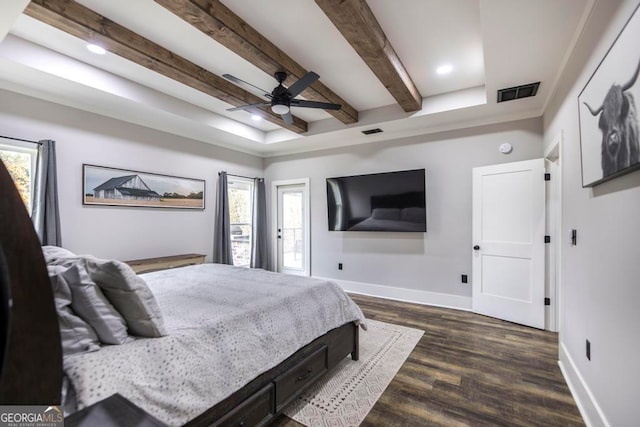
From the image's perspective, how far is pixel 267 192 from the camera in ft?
19.4

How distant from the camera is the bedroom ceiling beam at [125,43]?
2.09m

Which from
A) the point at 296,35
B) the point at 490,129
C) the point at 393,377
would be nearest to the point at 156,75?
the point at 296,35

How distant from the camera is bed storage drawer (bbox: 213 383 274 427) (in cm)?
148

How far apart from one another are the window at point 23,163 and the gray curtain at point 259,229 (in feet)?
10.2

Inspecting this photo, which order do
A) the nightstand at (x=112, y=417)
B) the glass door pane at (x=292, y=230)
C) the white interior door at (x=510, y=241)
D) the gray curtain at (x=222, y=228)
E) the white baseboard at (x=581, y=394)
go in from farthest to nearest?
1. the glass door pane at (x=292, y=230)
2. the gray curtain at (x=222, y=228)
3. the white interior door at (x=510, y=241)
4. the white baseboard at (x=581, y=394)
5. the nightstand at (x=112, y=417)

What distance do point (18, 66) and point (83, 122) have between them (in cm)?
88

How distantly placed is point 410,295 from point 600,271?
2848 mm

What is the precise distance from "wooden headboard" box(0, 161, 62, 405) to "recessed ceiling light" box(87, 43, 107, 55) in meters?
2.62

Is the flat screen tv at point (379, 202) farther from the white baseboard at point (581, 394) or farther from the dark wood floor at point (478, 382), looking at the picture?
the white baseboard at point (581, 394)

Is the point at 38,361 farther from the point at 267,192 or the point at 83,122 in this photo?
the point at 267,192

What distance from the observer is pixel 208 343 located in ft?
4.89

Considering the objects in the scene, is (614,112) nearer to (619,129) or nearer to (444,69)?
(619,129)

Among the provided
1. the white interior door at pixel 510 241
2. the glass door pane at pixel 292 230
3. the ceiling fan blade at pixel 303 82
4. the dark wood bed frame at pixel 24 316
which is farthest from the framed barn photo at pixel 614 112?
the glass door pane at pixel 292 230

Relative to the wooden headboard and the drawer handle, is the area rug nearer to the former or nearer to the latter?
the drawer handle
